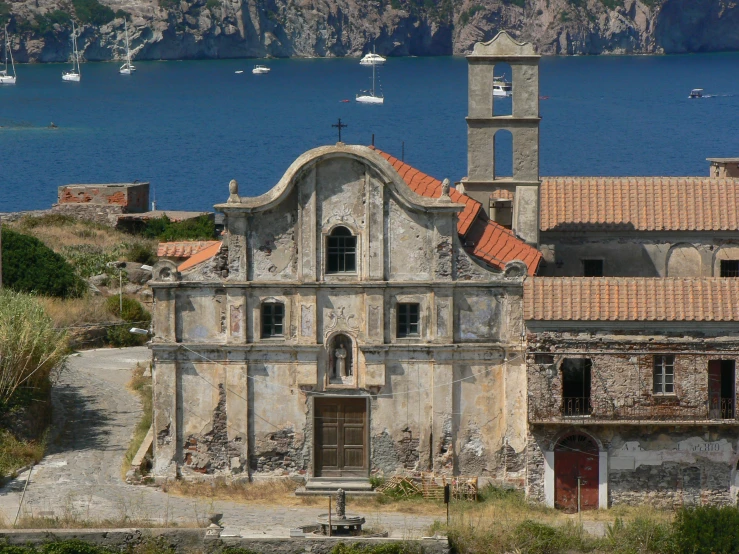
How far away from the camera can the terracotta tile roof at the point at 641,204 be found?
157ft

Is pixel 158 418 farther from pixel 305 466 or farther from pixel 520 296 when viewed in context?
pixel 520 296

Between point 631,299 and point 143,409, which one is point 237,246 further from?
point 631,299

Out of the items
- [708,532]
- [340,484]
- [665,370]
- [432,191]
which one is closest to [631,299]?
[665,370]

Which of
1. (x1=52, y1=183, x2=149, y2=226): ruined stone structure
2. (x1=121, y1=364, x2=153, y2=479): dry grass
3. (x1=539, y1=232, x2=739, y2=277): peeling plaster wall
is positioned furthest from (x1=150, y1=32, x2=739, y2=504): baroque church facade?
(x1=52, y1=183, x2=149, y2=226): ruined stone structure

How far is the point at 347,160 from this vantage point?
1528 inches

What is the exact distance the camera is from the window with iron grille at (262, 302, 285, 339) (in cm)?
3966

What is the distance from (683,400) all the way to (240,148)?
408 feet

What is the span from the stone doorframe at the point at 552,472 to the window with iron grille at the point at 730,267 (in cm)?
1144

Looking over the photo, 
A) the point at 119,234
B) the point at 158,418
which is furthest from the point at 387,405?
the point at 119,234

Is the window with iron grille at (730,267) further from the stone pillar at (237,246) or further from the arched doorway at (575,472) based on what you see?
the stone pillar at (237,246)

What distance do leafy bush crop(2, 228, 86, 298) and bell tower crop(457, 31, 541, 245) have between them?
1736 cm

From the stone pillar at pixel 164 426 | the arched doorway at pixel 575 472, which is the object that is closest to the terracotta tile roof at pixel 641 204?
the arched doorway at pixel 575 472

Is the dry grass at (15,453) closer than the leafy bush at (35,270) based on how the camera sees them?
Yes

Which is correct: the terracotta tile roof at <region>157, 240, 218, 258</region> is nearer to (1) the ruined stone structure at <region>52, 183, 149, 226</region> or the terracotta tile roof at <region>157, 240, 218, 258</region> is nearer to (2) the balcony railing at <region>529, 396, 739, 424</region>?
(2) the balcony railing at <region>529, 396, 739, 424</region>
